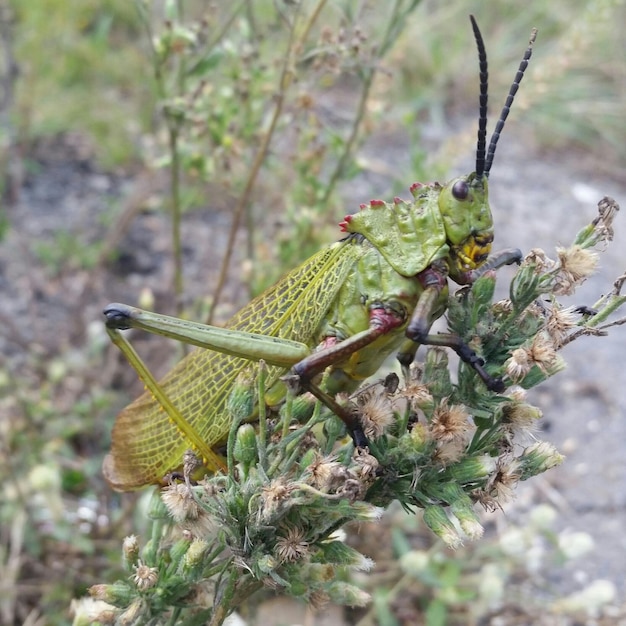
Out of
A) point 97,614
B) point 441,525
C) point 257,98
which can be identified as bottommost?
point 97,614

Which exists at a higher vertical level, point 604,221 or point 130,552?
point 604,221

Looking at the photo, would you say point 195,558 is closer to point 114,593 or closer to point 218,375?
point 114,593

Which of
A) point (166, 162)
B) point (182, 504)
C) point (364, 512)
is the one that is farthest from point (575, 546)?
point (166, 162)

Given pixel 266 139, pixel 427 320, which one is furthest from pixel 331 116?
pixel 427 320

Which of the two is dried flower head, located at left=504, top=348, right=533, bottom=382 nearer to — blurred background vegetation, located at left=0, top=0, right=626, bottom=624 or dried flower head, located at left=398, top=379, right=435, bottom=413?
dried flower head, located at left=398, top=379, right=435, bottom=413

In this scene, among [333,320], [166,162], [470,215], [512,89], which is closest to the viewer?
[512,89]

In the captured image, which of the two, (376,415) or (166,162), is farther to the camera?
(166,162)

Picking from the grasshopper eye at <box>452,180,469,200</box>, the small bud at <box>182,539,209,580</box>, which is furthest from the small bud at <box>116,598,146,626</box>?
the grasshopper eye at <box>452,180,469,200</box>

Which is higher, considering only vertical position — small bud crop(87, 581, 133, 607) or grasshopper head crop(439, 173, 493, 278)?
grasshopper head crop(439, 173, 493, 278)
